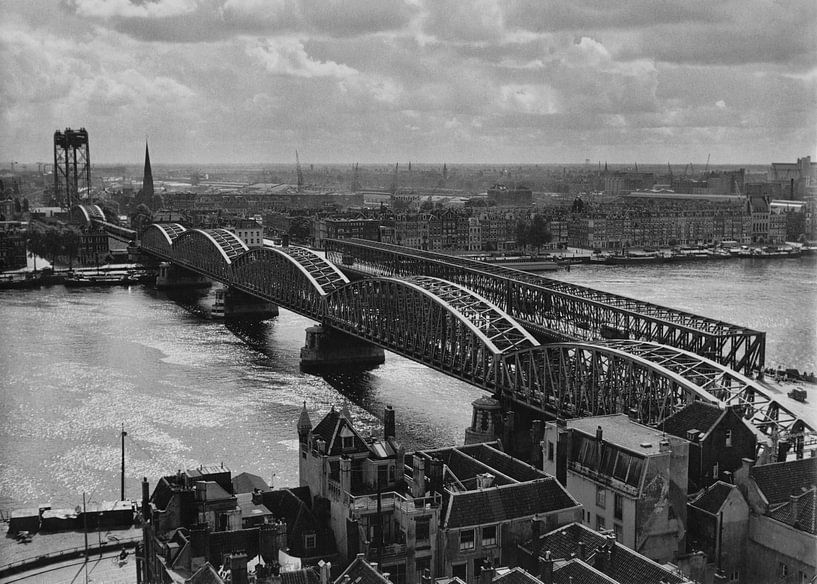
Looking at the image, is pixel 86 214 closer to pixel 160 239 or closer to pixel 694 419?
pixel 160 239

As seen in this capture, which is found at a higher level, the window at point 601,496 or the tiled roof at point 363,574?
the tiled roof at point 363,574

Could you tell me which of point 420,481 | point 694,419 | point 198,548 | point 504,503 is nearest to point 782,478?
point 694,419

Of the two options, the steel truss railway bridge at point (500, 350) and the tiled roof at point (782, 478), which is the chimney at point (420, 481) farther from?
the steel truss railway bridge at point (500, 350)

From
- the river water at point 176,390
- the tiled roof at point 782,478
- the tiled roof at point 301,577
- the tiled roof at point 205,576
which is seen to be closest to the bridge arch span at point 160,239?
the river water at point 176,390

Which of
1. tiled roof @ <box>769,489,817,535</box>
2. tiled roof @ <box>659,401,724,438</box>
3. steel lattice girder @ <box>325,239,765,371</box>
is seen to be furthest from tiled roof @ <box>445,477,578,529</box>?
steel lattice girder @ <box>325,239,765,371</box>

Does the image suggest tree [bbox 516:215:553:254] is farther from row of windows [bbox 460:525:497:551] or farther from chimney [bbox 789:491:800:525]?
row of windows [bbox 460:525:497:551]

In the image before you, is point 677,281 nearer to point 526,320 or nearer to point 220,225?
point 526,320

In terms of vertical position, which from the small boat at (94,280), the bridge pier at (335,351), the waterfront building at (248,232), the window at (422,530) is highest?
the window at (422,530)

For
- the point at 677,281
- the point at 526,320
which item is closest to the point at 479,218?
the point at 677,281
